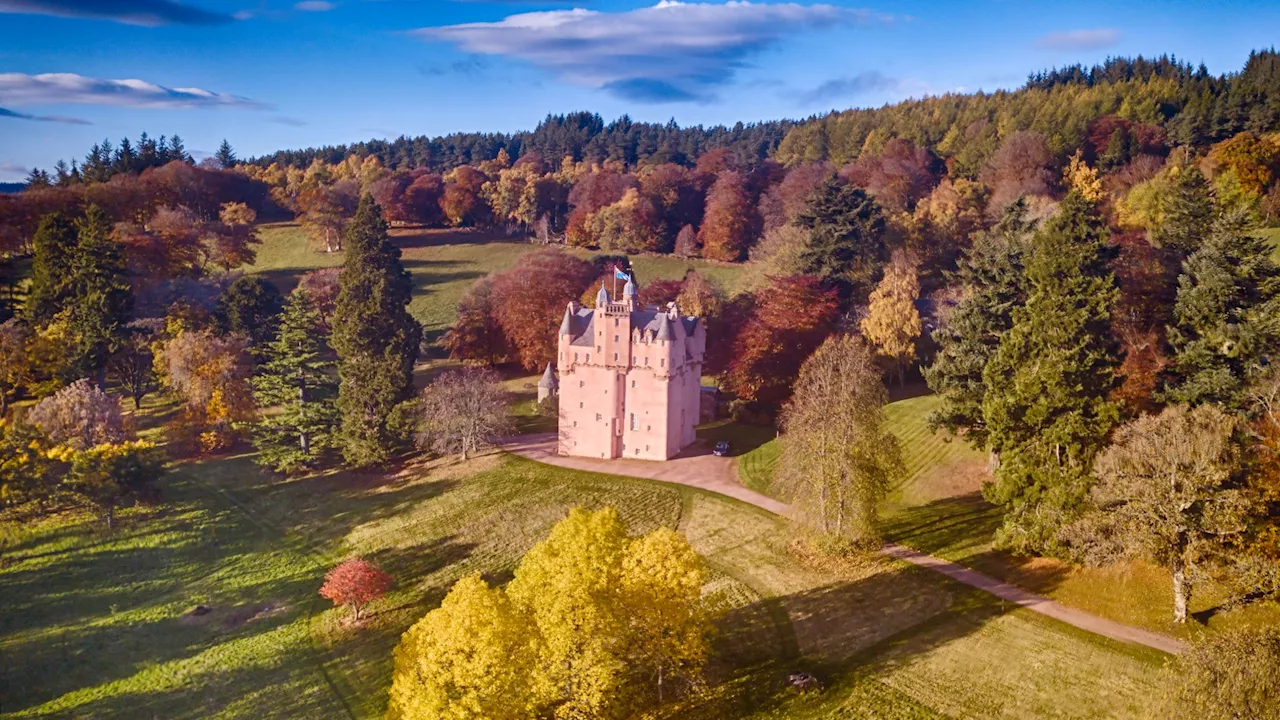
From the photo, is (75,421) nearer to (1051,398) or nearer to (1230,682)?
(1051,398)

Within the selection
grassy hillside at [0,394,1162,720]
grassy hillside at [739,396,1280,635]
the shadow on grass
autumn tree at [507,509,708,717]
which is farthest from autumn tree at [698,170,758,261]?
autumn tree at [507,509,708,717]

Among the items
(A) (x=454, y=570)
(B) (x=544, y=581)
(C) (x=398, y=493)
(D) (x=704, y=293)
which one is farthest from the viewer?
(D) (x=704, y=293)

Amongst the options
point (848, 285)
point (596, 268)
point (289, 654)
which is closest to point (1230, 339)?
point (848, 285)

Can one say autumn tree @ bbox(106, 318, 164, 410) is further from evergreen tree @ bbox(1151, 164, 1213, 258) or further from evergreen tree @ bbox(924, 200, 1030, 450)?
evergreen tree @ bbox(1151, 164, 1213, 258)

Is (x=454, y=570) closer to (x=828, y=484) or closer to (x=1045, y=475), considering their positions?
(x=828, y=484)

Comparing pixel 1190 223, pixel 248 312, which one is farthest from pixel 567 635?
pixel 248 312

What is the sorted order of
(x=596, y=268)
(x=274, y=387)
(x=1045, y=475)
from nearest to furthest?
(x=1045, y=475) < (x=274, y=387) < (x=596, y=268)

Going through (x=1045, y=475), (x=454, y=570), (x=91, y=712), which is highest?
(x=1045, y=475)
